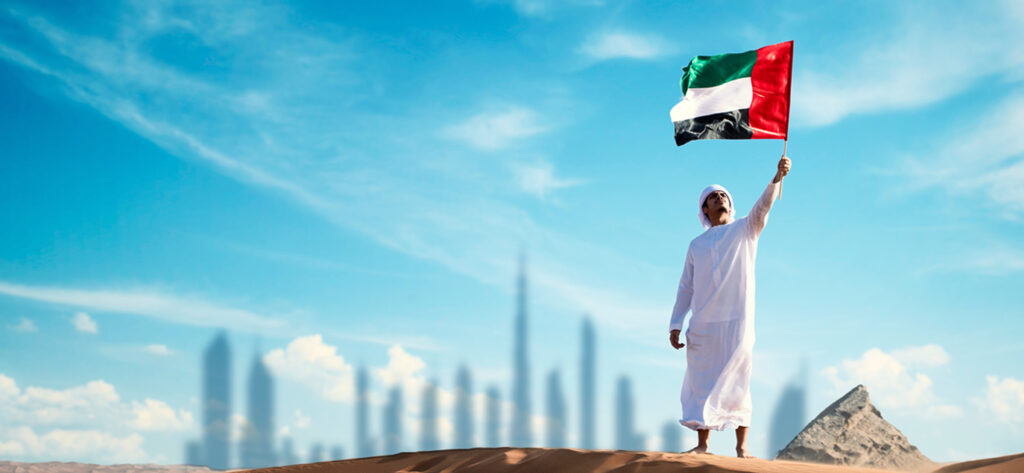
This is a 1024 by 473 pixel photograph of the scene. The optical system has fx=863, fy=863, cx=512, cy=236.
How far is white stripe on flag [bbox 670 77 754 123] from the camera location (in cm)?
909

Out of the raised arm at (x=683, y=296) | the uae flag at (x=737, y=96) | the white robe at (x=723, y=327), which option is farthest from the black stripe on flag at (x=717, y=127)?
the raised arm at (x=683, y=296)

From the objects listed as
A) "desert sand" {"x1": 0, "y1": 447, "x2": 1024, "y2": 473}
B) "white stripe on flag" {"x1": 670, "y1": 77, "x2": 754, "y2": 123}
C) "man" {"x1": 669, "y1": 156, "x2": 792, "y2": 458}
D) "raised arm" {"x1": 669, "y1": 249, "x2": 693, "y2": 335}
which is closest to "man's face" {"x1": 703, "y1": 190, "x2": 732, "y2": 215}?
"man" {"x1": 669, "y1": 156, "x2": 792, "y2": 458}

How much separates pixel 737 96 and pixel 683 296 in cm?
224

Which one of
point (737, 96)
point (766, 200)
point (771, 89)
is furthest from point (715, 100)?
point (766, 200)

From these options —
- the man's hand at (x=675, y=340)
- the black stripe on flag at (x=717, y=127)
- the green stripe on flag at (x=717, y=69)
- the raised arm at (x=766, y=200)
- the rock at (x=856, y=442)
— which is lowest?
the rock at (x=856, y=442)

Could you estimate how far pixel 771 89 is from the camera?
8984 millimetres

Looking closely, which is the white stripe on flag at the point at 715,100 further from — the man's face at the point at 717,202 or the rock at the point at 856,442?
the rock at the point at 856,442

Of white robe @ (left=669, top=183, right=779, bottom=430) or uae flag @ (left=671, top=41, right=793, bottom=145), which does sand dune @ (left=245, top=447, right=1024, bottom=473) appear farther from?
uae flag @ (left=671, top=41, right=793, bottom=145)

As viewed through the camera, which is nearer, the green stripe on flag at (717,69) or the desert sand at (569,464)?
the desert sand at (569,464)

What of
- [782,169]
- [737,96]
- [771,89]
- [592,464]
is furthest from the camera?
[737,96]

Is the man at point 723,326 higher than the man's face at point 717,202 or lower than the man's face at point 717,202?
lower

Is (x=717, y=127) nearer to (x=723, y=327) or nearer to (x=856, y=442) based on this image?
(x=723, y=327)

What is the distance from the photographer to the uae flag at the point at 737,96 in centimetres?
891

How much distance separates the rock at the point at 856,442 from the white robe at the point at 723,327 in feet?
13.7
